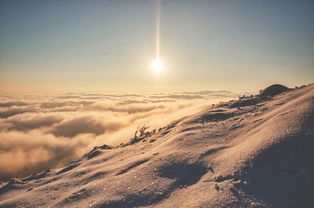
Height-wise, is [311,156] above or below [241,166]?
above

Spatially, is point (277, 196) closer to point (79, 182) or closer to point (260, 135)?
point (260, 135)

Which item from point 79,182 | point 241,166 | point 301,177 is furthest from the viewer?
point 79,182

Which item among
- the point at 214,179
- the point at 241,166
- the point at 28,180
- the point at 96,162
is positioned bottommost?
the point at 28,180

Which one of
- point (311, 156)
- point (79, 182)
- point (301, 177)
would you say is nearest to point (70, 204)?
point (79, 182)

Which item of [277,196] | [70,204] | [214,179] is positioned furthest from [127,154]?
[277,196]

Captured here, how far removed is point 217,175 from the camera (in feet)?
23.4

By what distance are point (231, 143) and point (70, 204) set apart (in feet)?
23.4

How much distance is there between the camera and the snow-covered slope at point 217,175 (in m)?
5.79

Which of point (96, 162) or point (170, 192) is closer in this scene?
point (170, 192)

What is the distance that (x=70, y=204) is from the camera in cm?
832

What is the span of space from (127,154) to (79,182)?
162 inches

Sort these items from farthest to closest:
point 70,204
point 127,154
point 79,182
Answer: point 127,154
point 79,182
point 70,204

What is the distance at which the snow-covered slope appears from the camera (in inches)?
228

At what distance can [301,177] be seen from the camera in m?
5.89
